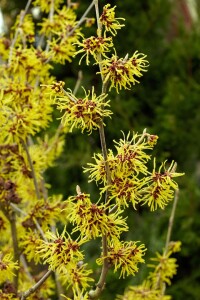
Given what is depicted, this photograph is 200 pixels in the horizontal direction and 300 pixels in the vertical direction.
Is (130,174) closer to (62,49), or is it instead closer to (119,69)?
(119,69)

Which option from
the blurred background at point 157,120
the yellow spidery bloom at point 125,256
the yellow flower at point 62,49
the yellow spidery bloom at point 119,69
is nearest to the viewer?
the yellow spidery bloom at point 119,69

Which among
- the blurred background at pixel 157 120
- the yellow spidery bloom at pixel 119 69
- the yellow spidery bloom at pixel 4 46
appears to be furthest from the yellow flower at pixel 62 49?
the blurred background at pixel 157 120

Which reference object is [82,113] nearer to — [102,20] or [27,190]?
[102,20]

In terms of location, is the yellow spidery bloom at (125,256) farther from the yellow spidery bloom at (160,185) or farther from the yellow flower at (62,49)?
the yellow flower at (62,49)

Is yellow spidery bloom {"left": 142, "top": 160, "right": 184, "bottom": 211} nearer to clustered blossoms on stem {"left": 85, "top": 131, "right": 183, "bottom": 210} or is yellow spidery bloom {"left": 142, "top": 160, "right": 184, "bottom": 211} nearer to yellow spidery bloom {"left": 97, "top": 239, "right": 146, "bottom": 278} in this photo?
clustered blossoms on stem {"left": 85, "top": 131, "right": 183, "bottom": 210}

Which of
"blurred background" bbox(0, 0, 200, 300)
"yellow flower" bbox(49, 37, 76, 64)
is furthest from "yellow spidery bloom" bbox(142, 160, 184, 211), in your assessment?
"blurred background" bbox(0, 0, 200, 300)

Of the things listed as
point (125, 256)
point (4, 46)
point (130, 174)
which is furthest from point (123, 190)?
point (4, 46)

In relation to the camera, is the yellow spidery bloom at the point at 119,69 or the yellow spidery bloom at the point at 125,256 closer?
the yellow spidery bloom at the point at 119,69

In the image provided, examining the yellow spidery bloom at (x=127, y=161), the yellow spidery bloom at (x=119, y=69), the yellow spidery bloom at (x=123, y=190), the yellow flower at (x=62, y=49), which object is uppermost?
the yellow flower at (x=62, y=49)

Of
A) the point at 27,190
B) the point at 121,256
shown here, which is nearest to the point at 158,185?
the point at 121,256
